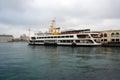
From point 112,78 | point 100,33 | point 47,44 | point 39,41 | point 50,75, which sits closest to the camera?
point 112,78

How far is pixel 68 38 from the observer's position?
95.9 metres

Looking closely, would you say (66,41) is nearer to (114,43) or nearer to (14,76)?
(114,43)

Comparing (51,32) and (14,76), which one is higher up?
(51,32)

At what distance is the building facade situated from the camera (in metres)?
90.9

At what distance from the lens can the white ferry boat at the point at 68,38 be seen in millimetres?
89000

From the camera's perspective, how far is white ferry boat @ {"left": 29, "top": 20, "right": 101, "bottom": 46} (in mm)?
89000

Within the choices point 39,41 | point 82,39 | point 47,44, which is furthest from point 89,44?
point 39,41

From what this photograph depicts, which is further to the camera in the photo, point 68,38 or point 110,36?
point 68,38

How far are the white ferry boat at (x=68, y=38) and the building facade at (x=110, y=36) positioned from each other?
5.14m

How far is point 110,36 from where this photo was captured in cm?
9288

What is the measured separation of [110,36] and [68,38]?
21.1 meters

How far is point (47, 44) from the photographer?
10331 centimetres

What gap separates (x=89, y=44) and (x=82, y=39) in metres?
4.77

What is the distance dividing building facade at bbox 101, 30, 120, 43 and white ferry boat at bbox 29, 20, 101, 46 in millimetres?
5143
